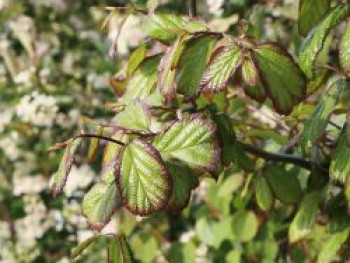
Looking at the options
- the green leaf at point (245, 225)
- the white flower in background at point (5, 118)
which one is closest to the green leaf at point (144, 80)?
the green leaf at point (245, 225)

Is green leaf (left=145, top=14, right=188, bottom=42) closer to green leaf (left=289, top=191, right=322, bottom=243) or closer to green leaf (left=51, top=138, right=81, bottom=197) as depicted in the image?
green leaf (left=51, top=138, right=81, bottom=197)

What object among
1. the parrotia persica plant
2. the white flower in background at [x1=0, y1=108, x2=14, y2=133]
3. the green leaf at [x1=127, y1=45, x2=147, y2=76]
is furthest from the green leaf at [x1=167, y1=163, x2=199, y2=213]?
the white flower in background at [x1=0, y1=108, x2=14, y2=133]

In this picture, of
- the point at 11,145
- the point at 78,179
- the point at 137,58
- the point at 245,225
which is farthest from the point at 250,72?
the point at 11,145

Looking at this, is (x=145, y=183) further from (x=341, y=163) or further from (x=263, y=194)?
(x=263, y=194)

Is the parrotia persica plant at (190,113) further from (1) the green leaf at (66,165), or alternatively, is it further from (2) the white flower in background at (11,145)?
(2) the white flower in background at (11,145)

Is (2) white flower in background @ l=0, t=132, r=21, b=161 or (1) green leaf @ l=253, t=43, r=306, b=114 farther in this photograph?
(2) white flower in background @ l=0, t=132, r=21, b=161

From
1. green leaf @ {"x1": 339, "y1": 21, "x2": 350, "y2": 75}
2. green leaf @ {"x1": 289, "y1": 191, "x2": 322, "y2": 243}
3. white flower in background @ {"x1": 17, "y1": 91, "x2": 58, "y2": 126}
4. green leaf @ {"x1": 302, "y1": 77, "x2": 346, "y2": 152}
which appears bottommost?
white flower in background @ {"x1": 17, "y1": 91, "x2": 58, "y2": 126}
